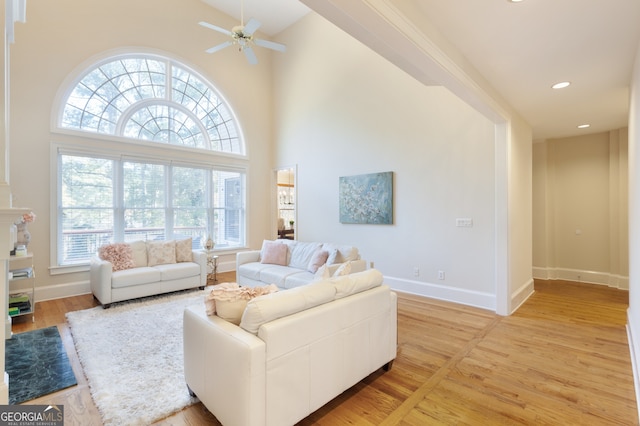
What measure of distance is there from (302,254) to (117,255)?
8.86ft

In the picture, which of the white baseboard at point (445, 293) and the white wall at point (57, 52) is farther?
the white wall at point (57, 52)

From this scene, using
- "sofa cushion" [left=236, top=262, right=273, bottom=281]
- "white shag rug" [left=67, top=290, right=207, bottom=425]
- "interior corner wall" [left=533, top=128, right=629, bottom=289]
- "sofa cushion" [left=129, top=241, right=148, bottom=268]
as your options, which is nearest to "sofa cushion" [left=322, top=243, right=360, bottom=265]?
"sofa cushion" [left=236, top=262, right=273, bottom=281]

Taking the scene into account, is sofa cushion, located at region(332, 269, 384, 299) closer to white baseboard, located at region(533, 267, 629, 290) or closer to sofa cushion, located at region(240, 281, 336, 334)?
sofa cushion, located at region(240, 281, 336, 334)

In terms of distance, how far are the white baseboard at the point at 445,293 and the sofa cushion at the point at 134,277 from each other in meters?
3.59

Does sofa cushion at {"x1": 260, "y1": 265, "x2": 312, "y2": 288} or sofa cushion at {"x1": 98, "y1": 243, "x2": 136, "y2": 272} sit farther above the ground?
sofa cushion at {"x1": 98, "y1": 243, "x2": 136, "y2": 272}

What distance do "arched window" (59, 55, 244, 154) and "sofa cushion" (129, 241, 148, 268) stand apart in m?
2.01

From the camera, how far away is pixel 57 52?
4535mm

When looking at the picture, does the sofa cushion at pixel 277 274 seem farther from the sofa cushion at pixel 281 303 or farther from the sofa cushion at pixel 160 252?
the sofa cushion at pixel 281 303

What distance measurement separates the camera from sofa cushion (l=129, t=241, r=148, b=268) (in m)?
4.60

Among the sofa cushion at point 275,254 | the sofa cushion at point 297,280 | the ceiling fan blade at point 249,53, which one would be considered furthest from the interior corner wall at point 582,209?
the ceiling fan blade at point 249,53

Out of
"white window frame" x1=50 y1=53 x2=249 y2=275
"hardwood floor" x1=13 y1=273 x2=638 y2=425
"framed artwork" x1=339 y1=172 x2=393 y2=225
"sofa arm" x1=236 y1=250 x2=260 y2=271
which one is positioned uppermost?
"white window frame" x1=50 y1=53 x2=249 y2=275

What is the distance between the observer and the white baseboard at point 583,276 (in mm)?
5011

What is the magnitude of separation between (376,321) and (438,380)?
27.1 inches

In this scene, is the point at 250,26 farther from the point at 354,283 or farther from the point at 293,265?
the point at 354,283
